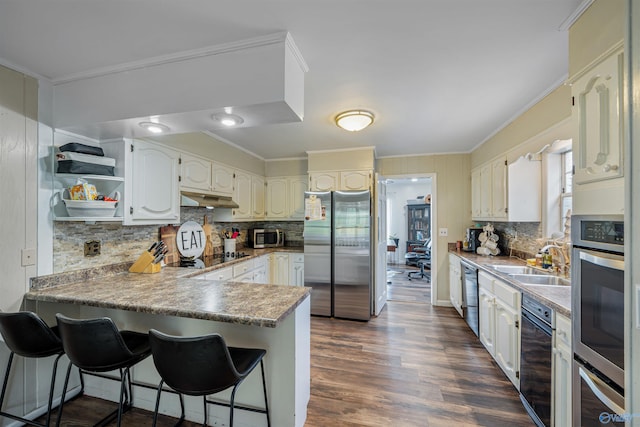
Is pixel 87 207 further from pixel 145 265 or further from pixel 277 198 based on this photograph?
pixel 277 198

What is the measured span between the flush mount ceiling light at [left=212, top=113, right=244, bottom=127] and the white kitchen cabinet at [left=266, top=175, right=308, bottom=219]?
2563mm

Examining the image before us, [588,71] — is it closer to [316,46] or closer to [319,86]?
[316,46]

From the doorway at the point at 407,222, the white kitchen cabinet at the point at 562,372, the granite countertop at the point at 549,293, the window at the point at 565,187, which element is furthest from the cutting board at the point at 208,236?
the doorway at the point at 407,222

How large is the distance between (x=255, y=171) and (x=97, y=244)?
7.91 ft

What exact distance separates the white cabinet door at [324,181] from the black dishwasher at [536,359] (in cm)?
254

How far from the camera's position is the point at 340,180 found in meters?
3.76

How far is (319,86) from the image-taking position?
1975 mm

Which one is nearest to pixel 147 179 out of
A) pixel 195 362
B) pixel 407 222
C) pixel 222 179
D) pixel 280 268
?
Result: pixel 222 179

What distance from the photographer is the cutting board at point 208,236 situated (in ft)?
11.0

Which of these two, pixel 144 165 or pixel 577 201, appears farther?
pixel 144 165

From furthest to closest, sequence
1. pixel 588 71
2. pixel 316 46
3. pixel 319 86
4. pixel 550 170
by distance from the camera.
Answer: pixel 550 170 → pixel 319 86 → pixel 316 46 → pixel 588 71

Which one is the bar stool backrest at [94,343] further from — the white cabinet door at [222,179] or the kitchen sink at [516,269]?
the kitchen sink at [516,269]

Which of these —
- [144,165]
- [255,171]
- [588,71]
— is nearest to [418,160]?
[255,171]

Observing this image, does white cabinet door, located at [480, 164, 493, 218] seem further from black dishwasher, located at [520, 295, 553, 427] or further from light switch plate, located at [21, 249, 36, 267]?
light switch plate, located at [21, 249, 36, 267]
